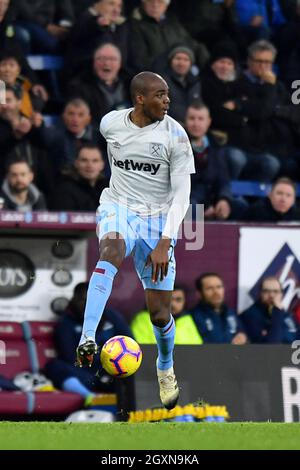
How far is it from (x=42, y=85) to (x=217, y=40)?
2563 millimetres

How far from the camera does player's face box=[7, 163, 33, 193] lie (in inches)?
492

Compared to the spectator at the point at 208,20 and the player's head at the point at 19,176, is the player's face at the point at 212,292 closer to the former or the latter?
the player's head at the point at 19,176

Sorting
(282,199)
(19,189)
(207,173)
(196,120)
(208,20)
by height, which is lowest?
(19,189)

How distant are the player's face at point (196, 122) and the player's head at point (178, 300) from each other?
2.42 metres

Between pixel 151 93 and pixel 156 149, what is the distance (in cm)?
44

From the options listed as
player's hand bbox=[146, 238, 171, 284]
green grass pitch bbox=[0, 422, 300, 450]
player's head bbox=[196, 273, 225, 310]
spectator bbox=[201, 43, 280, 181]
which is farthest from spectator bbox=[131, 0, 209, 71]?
green grass pitch bbox=[0, 422, 300, 450]

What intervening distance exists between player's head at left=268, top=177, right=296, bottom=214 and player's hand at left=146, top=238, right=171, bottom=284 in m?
4.85

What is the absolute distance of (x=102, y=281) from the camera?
29.3ft

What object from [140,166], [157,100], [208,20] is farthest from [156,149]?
[208,20]

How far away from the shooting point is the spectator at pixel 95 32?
1441cm

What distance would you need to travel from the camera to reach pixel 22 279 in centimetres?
1218

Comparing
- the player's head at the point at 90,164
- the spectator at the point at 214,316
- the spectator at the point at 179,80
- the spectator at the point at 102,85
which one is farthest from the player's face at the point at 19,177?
the spectator at the point at 179,80

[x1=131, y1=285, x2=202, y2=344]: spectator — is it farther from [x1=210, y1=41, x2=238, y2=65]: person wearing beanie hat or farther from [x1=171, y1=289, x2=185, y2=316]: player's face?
[x1=210, y1=41, x2=238, y2=65]: person wearing beanie hat

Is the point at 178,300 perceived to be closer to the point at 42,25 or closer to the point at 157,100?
the point at 157,100
